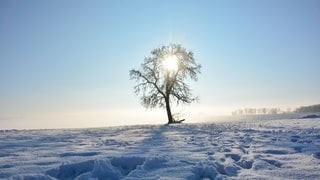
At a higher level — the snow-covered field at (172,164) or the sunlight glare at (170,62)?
the sunlight glare at (170,62)

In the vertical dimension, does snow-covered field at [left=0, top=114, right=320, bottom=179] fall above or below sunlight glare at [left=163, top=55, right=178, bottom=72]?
below

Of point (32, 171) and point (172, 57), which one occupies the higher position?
point (172, 57)

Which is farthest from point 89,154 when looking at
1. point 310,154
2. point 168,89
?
point 168,89

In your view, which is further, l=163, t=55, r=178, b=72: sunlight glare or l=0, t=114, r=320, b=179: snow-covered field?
l=163, t=55, r=178, b=72: sunlight glare

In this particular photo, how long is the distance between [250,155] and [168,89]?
26.4 metres

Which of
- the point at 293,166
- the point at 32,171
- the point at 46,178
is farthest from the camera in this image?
the point at 293,166

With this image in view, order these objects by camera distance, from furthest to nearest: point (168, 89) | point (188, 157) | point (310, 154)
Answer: point (168, 89), point (310, 154), point (188, 157)

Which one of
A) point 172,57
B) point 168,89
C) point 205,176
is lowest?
point 205,176

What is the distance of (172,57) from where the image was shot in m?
37.7

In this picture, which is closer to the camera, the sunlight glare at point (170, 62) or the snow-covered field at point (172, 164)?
the snow-covered field at point (172, 164)

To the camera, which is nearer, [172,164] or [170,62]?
[172,164]

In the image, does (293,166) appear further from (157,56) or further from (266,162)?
(157,56)

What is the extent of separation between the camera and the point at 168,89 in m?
37.0

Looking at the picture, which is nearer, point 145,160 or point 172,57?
point 145,160
